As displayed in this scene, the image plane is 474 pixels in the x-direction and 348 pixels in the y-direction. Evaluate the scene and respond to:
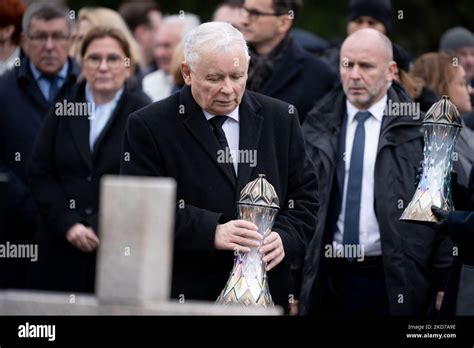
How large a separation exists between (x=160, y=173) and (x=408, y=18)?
14.2 metres

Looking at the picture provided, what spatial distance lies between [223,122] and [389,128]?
1757 mm

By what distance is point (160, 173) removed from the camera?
26.1 ft

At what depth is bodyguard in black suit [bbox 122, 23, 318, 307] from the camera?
783 centimetres

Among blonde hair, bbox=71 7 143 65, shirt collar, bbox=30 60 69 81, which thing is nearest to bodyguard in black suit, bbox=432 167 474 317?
shirt collar, bbox=30 60 69 81

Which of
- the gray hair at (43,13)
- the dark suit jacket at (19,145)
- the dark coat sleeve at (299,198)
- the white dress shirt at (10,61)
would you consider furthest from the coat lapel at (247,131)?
the white dress shirt at (10,61)

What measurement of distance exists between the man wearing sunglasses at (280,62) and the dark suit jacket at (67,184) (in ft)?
3.81

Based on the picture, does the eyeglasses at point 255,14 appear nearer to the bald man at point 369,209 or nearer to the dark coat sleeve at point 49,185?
the bald man at point 369,209

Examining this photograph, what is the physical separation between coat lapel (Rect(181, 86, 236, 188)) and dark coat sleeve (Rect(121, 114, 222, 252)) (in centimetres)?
21

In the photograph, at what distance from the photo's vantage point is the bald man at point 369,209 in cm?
936

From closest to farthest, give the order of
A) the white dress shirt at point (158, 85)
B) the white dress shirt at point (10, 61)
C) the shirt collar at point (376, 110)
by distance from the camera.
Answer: the shirt collar at point (376, 110), the white dress shirt at point (10, 61), the white dress shirt at point (158, 85)

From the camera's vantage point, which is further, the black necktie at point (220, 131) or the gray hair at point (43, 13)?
the gray hair at point (43, 13)

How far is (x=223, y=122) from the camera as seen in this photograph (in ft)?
26.6

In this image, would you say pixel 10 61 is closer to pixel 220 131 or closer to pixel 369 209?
pixel 369 209

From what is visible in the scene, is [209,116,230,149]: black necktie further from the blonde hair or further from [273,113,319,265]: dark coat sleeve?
the blonde hair
